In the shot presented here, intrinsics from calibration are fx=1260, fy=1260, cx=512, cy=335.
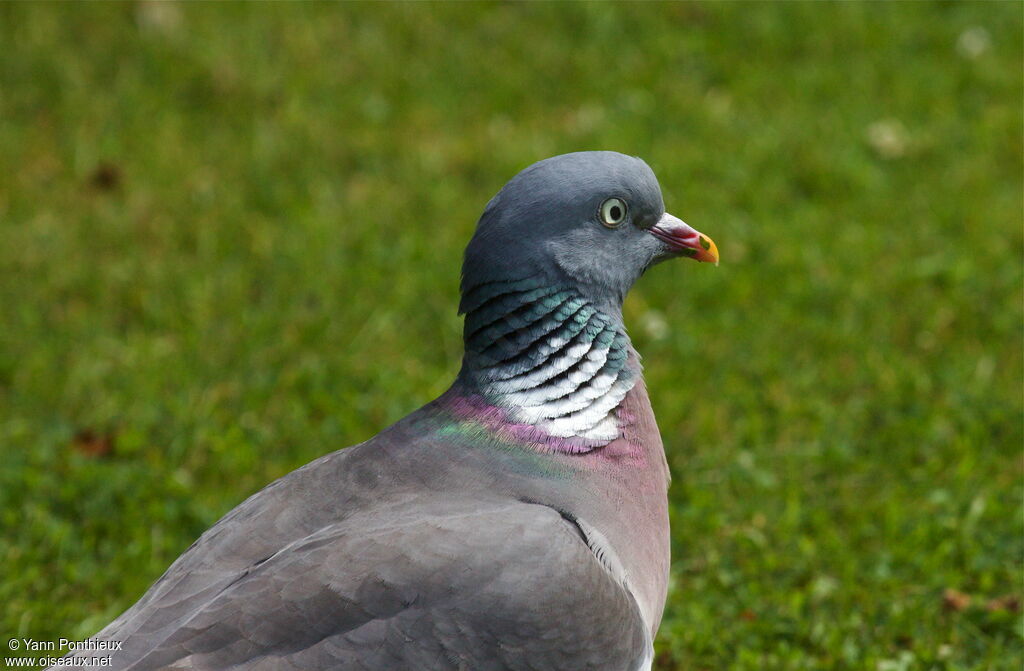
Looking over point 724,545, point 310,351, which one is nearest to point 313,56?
point 310,351

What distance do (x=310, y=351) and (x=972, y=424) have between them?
8.00 feet

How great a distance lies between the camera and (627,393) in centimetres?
300

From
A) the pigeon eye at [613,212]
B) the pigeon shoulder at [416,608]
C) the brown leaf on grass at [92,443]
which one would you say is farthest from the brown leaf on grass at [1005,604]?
the brown leaf on grass at [92,443]

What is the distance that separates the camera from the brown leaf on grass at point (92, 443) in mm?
4216

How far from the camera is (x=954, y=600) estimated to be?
12.3 ft

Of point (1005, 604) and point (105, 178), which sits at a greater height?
point (105, 178)

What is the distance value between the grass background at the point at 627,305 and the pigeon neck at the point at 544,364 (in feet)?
3.36

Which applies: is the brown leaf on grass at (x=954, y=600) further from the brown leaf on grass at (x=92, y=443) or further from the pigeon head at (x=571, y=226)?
the brown leaf on grass at (x=92, y=443)

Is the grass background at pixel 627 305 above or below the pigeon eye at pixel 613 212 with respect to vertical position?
below

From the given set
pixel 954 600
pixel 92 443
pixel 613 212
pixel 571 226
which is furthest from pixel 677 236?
pixel 92 443

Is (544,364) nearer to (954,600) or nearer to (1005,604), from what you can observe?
(954,600)

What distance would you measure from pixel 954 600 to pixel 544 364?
1668mm

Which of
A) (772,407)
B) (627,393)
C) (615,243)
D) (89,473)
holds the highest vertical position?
(615,243)

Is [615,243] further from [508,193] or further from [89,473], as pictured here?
[89,473]
